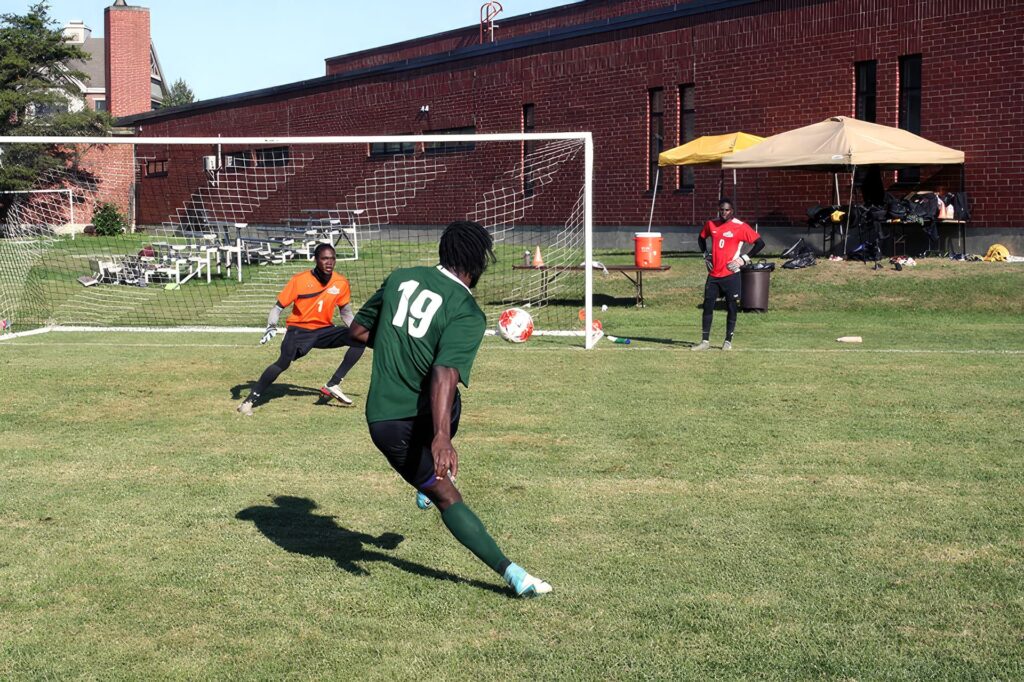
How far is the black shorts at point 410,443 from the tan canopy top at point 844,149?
1804 centimetres

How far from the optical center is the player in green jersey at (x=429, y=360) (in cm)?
562

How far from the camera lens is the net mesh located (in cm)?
2302

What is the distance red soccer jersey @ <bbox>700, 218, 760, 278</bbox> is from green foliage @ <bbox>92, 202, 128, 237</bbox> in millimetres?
29530

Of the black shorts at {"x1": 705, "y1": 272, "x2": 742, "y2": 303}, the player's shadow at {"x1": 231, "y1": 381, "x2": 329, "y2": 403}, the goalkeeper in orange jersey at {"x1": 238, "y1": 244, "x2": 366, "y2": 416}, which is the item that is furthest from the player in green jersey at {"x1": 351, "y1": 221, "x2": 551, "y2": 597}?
the black shorts at {"x1": 705, "y1": 272, "x2": 742, "y2": 303}

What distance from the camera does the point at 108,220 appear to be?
42.0 metres

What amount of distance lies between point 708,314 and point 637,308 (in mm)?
6139

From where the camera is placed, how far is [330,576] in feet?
20.3

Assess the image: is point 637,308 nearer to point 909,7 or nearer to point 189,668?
point 909,7

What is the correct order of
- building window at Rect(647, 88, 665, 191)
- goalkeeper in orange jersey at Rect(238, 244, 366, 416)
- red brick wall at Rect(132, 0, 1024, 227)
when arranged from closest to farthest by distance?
goalkeeper in orange jersey at Rect(238, 244, 366, 416)
red brick wall at Rect(132, 0, 1024, 227)
building window at Rect(647, 88, 665, 191)

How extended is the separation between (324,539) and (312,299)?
16.3 ft

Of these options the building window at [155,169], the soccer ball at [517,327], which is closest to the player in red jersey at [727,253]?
the soccer ball at [517,327]

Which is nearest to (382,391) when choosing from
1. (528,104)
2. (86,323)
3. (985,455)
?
(985,455)

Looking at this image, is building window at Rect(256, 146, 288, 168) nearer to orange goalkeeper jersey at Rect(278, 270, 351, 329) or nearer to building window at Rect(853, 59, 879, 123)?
building window at Rect(853, 59, 879, 123)

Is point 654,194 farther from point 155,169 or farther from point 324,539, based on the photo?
point 155,169
